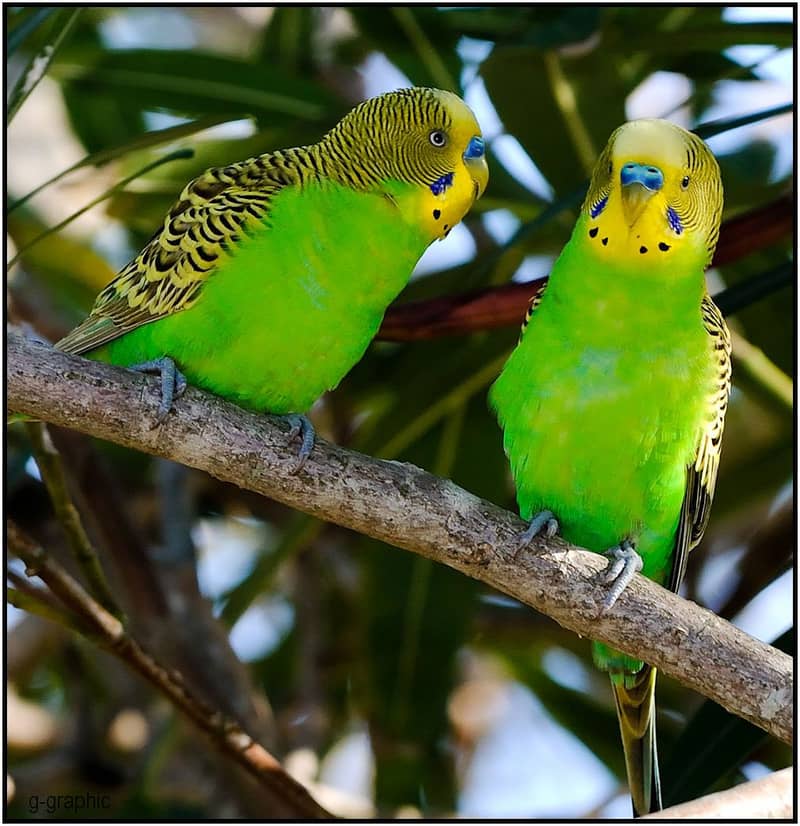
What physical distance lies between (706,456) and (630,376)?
0.99 ft

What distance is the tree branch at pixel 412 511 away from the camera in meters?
2.12

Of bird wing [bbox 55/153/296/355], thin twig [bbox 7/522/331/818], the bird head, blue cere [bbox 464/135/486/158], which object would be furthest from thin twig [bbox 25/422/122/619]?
blue cere [bbox 464/135/486/158]

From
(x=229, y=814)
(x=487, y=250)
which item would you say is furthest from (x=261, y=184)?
(x=229, y=814)

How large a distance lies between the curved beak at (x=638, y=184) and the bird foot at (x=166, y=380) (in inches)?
36.9

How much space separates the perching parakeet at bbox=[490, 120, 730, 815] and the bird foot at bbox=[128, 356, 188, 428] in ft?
2.37

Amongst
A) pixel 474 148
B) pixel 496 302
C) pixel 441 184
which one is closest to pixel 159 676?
pixel 496 302

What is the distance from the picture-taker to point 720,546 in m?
4.53

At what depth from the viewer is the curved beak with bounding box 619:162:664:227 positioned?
7.38 feet

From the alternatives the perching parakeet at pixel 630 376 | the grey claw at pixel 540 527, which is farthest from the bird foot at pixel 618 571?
the grey claw at pixel 540 527

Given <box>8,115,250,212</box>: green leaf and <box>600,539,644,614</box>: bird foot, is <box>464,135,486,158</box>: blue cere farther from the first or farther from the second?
<box>600,539,644,614</box>: bird foot

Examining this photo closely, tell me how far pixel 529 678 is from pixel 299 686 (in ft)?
3.16

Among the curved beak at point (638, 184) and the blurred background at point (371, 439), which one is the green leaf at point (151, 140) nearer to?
the blurred background at point (371, 439)

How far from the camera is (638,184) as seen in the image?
2.25 metres

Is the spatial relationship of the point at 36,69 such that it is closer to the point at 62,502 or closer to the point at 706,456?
the point at 62,502
